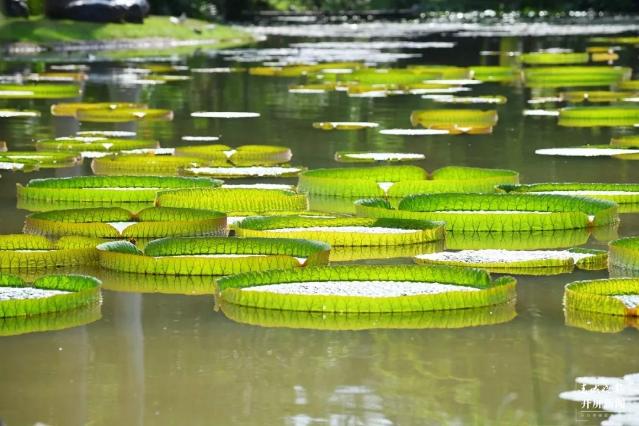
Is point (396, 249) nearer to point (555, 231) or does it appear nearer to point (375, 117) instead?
point (555, 231)

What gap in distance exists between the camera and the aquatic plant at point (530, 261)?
21.9 ft

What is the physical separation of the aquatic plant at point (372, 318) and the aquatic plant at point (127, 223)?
1.52 metres

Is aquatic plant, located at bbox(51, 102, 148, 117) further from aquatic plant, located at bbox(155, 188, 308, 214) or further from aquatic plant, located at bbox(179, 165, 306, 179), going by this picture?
aquatic plant, located at bbox(155, 188, 308, 214)

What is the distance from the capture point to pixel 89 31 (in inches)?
1300

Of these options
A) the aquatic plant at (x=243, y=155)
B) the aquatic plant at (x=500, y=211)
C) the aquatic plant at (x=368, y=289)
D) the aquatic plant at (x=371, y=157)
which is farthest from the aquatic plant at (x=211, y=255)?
the aquatic plant at (x=371, y=157)

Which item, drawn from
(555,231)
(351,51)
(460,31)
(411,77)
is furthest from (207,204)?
(460,31)

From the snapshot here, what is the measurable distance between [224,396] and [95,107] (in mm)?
10930

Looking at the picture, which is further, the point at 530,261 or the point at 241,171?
the point at 241,171

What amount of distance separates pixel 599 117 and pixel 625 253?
25.8 ft

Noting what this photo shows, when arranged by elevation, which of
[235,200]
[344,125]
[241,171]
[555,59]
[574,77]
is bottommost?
[555,59]

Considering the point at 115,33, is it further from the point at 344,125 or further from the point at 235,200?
the point at 235,200

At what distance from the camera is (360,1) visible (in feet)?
262

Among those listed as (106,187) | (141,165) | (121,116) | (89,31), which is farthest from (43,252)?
(89,31)

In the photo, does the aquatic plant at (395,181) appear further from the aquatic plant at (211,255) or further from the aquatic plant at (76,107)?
the aquatic plant at (76,107)
